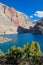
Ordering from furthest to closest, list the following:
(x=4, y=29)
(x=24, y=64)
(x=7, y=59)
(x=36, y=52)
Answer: (x=4, y=29) < (x=36, y=52) < (x=7, y=59) < (x=24, y=64)

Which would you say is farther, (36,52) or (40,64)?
(36,52)

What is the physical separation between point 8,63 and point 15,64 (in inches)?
15.3

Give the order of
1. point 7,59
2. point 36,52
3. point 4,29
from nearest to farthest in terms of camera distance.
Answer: point 7,59 < point 36,52 < point 4,29

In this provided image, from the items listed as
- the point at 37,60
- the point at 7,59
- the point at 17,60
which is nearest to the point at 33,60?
the point at 37,60

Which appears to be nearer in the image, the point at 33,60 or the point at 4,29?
the point at 33,60

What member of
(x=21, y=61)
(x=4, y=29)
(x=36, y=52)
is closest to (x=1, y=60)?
(x=21, y=61)

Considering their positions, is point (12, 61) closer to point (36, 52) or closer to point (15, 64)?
point (15, 64)

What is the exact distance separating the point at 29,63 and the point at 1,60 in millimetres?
1337

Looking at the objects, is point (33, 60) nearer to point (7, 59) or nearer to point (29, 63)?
point (29, 63)

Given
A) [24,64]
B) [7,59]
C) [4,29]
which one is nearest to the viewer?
[24,64]

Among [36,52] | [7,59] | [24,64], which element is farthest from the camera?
[36,52]

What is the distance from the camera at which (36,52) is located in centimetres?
1413

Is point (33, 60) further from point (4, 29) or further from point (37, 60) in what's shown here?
point (4, 29)

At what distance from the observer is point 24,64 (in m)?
8.70
